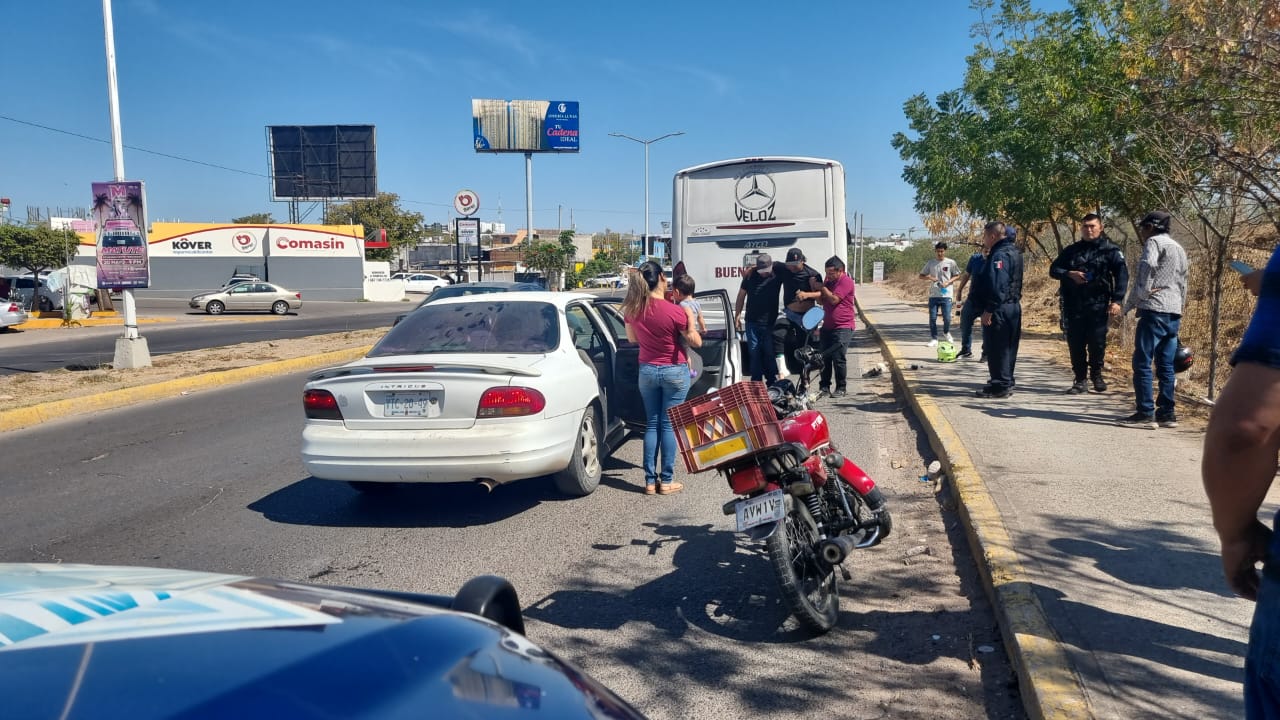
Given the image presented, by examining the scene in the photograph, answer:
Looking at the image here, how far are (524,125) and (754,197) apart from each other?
3776 cm

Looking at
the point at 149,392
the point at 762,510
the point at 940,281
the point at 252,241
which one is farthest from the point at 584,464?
the point at 252,241

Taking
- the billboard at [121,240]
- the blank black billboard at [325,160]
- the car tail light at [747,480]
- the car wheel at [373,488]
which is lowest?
the car wheel at [373,488]

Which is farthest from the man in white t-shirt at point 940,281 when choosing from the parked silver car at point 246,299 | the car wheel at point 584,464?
the parked silver car at point 246,299

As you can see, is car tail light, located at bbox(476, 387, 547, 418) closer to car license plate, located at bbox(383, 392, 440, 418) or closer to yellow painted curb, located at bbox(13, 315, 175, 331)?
car license plate, located at bbox(383, 392, 440, 418)

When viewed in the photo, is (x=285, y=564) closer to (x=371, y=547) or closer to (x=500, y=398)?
(x=371, y=547)

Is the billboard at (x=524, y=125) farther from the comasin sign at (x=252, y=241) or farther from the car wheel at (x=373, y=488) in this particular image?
the car wheel at (x=373, y=488)

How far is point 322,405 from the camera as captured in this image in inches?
244

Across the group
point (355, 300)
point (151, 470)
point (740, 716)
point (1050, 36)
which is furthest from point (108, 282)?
point (355, 300)

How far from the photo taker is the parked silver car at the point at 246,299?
119 ft

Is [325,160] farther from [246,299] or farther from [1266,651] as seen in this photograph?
[1266,651]

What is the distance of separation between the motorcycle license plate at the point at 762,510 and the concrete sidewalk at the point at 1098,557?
42.9 inches

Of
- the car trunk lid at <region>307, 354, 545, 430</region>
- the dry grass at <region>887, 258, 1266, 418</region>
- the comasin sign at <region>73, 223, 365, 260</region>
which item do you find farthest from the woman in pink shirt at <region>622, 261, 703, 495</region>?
the comasin sign at <region>73, 223, 365, 260</region>

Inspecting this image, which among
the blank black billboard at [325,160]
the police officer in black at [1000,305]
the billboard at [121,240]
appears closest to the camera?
the police officer in black at [1000,305]

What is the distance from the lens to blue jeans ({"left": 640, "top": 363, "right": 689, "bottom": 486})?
6.75m
